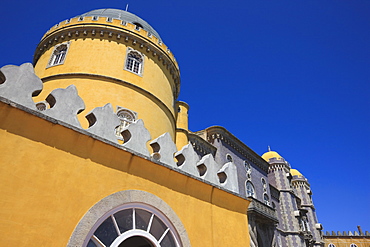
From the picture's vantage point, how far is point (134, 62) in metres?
12.0

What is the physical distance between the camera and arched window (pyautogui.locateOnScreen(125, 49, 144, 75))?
11.7 metres

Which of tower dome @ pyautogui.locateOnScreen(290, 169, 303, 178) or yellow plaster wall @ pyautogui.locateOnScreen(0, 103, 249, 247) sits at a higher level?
tower dome @ pyautogui.locateOnScreen(290, 169, 303, 178)

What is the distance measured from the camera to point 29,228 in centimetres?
340

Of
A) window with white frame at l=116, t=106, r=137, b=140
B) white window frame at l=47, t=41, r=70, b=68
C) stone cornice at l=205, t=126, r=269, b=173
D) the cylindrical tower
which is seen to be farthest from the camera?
stone cornice at l=205, t=126, r=269, b=173

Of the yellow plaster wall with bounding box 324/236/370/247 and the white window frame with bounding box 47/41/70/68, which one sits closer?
the white window frame with bounding box 47/41/70/68

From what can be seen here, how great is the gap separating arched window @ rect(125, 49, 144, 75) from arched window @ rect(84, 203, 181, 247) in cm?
818

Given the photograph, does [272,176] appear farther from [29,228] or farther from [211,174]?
[29,228]

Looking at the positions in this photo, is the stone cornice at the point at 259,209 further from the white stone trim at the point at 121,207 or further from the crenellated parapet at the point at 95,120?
the white stone trim at the point at 121,207

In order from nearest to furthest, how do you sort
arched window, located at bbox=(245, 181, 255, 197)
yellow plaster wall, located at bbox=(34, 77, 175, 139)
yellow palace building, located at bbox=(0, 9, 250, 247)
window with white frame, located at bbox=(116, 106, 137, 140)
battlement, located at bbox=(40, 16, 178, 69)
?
yellow palace building, located at bbox=(0, 9, 250, 247) → yellow plaster wall, located at bbox=(34, 77, 175, 139) → window with white frame, located at bbox=(116, 106, 137, 140) → battlement, located at bbox=(40, 16, 178, 69) → arched window, located at bbox=(245, 181, 255, 197)

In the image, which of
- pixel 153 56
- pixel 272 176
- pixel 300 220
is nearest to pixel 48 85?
Result: pixel 153 56

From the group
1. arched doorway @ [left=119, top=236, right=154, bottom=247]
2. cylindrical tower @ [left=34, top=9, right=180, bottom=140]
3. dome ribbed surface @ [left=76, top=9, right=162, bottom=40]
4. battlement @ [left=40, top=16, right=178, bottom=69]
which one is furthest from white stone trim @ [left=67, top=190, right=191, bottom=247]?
dome ribbed surface @ [left=76, top=9, right=162, bottom=40]

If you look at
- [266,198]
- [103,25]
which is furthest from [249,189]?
[103,25]

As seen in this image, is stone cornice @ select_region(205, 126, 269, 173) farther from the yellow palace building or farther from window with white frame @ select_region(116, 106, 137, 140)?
the yellow palace building

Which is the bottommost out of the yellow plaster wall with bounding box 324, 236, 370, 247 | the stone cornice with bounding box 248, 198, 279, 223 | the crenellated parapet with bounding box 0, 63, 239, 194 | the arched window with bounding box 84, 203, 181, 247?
the arched window with bounding box 84, 203, 181, 247
